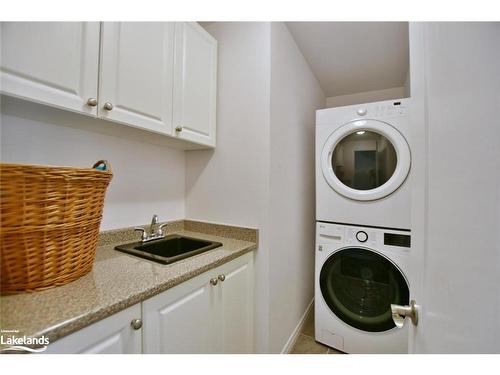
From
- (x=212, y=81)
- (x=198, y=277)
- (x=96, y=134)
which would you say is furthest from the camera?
(x=212, y=81)

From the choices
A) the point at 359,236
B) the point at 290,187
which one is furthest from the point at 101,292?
the point at 359,236

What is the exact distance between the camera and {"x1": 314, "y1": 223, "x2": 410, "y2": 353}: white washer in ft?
4.73

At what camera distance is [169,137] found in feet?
4.12

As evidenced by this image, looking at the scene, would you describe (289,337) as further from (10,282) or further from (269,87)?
(269,87)

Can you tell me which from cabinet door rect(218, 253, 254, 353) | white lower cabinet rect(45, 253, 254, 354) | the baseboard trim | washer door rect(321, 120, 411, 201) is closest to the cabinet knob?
white lower cabinet rect(45, 253, 254, 354)

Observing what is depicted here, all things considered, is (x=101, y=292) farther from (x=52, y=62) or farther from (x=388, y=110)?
(x=388, y=110)

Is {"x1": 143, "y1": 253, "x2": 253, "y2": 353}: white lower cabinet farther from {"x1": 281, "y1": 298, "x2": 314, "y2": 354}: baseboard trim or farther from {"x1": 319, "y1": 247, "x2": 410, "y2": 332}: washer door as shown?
{"x1": 319, "y1": 247, "x2": 410, "y2": 332}: washer door

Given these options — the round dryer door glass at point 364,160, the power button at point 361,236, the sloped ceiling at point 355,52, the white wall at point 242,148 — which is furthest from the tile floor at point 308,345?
the sloped ceiling at point 355,52

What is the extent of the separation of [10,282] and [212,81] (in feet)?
4.56

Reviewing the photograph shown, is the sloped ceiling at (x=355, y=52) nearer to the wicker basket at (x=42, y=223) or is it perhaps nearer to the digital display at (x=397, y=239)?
the digital display at (x=397, y=239)

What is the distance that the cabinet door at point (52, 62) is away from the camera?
70 cm

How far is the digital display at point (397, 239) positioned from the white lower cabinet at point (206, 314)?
950 mm

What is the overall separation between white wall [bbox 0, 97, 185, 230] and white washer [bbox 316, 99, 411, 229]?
115 centimetres
